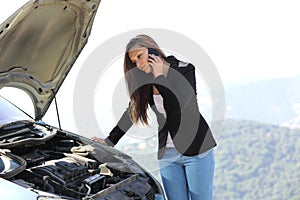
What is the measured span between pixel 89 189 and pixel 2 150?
2.24ft

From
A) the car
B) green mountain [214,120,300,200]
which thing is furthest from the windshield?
green mountain [214,120,300,200]

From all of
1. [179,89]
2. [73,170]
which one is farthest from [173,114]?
[73,170]

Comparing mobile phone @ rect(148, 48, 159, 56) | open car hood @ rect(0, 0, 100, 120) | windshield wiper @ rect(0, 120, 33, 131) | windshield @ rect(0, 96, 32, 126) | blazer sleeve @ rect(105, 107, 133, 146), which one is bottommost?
blazer sleeve @ rect(105, 107, 133, 146)

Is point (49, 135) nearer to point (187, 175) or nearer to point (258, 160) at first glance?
point (187, 175)

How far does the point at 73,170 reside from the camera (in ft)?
11.1

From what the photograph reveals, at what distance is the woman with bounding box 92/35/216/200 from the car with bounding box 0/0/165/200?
0.24m

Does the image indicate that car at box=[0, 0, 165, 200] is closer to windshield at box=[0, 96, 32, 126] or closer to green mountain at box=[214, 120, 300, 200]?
windshield at box=[0, 96, 32, 126]

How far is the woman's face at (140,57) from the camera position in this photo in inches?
144

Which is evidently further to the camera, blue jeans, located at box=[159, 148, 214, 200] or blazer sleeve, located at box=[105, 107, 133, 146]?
blazer sleeve, located at box=[105, 107, 133, 146]

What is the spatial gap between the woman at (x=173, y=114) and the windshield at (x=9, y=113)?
94cm

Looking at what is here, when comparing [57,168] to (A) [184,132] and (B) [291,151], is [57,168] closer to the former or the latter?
(A) [184,132]

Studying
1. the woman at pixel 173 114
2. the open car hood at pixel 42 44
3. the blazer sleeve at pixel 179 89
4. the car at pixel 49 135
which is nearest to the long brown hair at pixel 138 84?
the woman at pixel 173 114

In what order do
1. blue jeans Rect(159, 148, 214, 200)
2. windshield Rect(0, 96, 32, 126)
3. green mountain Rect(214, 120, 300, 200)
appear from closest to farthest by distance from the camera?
blue jeans Rect(159, 148, 214, 200) → windshield Rect(0, 96, 32, 126) → green mountain Rect(214, 120, 300, 200)

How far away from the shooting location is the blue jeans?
3.73m
